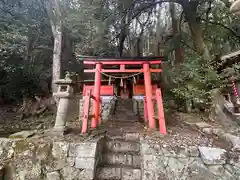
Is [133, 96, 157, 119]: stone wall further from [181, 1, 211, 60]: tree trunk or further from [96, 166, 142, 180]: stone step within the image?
[96, 166, 142, 180]: stone step

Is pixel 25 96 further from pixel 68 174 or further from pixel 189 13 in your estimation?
pixel 189 13

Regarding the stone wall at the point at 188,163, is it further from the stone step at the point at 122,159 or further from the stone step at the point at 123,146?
the stone step at the point at 123,146

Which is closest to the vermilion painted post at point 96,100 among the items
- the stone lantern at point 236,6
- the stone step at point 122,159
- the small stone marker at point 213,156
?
the stone step at point 122,159

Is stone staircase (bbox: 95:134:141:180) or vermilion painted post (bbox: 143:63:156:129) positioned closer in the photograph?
stone staircase (bbox: 95:134:141:180)

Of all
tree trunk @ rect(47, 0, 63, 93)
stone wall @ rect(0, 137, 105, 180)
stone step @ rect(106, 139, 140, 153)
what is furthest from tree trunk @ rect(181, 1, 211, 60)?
tree trunk @ rect(47, 0, 63, 93)

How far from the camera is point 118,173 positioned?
10.1ft

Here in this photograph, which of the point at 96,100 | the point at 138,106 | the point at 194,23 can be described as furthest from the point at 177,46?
the point at 96,100

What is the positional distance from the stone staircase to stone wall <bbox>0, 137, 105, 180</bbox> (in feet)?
1.04

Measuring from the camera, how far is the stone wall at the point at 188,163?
2701 millimetres

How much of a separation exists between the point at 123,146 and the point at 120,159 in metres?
0.33

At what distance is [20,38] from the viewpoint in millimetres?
5312

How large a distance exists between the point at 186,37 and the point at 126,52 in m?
4.50

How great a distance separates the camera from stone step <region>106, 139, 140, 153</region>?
355 centimetres

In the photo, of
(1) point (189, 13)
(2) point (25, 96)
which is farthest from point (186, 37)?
(2) point (25, 96)
